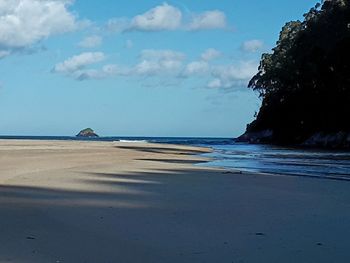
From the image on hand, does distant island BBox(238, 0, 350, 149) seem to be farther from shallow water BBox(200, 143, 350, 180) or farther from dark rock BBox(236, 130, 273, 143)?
shallow water BBox(200, 143, 350, 180)

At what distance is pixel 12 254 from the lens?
5.35 metres

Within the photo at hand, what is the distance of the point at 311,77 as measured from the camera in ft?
205

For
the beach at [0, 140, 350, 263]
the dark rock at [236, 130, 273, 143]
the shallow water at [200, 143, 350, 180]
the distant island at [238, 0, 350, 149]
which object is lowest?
the beach at [0, 140, 350, 263]

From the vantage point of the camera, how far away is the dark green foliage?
53.9 metres

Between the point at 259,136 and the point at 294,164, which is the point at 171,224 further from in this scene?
the point at 259,136

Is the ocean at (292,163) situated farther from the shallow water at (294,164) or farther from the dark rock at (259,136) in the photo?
the dark rock at (259,136)

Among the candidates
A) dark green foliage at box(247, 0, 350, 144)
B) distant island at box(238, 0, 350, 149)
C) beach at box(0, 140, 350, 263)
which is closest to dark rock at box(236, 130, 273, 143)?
distant island at box(238, 0, 350, 149)

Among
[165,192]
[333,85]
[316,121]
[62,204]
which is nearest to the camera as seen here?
[62,204]

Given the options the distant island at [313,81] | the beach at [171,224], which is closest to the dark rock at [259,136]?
the distant island at [313,81]

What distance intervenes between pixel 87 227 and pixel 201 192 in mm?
4992

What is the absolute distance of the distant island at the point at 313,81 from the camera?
177 feet

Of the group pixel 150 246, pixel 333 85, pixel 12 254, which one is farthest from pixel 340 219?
pixel 333 85

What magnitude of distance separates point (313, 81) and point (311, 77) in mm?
1070

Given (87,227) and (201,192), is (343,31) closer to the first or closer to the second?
(201,192)
